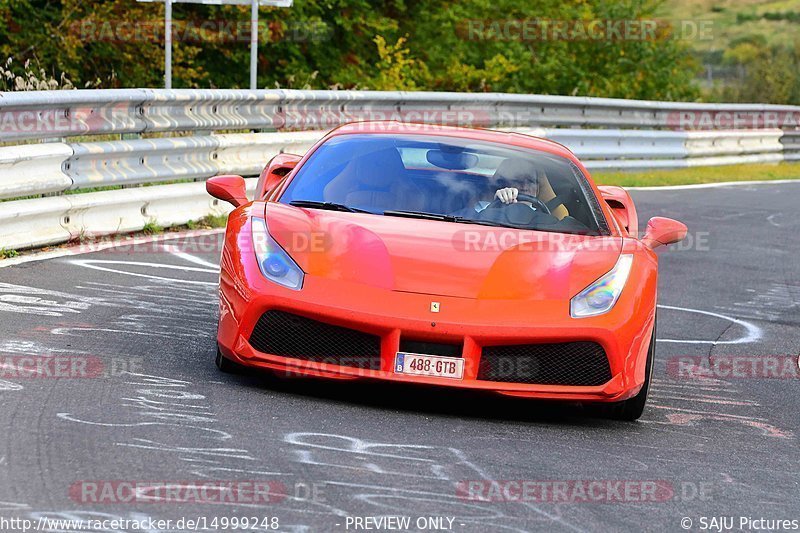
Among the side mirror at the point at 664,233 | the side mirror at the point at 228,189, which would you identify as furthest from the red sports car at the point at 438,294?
the side mirror at the point at 228,189

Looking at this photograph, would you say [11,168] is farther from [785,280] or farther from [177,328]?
[785,280]

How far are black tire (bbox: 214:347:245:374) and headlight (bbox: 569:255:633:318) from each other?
1.47 meters

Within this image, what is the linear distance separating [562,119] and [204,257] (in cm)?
934

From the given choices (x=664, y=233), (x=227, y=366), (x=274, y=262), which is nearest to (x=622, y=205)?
(x=664, y=233)

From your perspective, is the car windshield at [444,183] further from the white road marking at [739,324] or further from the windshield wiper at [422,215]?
the white road marking at [739,324]

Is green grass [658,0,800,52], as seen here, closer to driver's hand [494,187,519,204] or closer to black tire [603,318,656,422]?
driver's hand [494,187,519,204]

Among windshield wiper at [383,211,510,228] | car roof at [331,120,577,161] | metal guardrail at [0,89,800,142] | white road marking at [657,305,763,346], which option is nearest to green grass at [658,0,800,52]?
metal guardrail at [0,89,800,142]

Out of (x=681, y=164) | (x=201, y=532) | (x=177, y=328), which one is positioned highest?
(x=201, y=532)

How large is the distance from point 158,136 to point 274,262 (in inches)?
305

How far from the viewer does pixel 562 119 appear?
61.1ft

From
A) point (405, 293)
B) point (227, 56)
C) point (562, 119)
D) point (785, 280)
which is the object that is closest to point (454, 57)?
point (227, 56)

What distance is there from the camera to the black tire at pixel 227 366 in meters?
6.18

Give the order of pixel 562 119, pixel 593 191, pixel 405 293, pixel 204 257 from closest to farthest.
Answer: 1. pixel 405 293
2. pixel 593 191
3. pixel 204 257
4. pixel 562 119

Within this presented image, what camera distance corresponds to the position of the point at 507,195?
6969 millimetres
